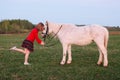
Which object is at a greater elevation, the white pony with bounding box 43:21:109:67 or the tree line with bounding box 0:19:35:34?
the white pony with bounding box 43:21:109:67

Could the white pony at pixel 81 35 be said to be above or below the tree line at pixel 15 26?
above

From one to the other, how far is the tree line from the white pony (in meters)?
79.2

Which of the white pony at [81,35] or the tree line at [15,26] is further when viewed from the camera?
the tree line at [15,26]

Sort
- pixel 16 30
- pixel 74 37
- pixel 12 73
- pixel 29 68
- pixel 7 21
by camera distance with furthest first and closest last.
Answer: pixel 7 21, pixel 16 30, pixel 74 37, pixel 29 68, pixel 12 73

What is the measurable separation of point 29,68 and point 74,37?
2.12m

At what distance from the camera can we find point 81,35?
10992mm

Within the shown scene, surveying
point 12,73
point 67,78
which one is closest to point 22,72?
point 12,73

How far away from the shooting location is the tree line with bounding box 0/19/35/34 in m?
93.2

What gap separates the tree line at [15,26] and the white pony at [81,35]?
260 feet

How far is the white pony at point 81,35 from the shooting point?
1077 cm

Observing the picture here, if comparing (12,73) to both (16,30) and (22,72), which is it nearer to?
(22,72)

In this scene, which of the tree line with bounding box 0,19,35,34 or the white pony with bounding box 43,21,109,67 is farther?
the tree line with bounding box 0,19,35,34

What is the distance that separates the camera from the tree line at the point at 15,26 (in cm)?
9319

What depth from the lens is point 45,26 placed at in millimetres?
11406
